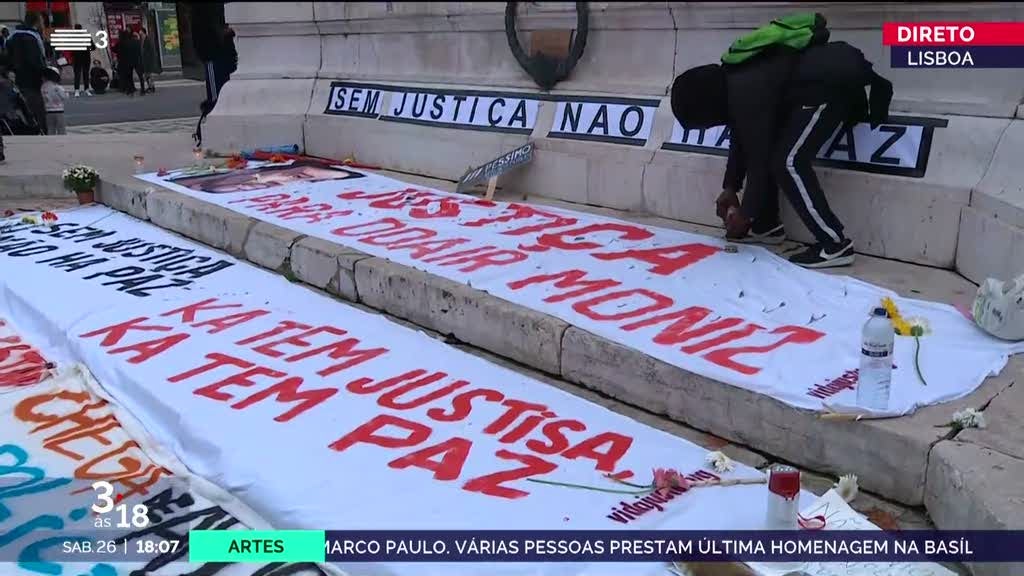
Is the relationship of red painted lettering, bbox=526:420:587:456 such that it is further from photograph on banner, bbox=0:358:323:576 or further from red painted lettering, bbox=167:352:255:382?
→ red painted lettering, bbox=167:352:255:382

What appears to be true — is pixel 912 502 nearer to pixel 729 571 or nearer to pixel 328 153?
pixel 729 571

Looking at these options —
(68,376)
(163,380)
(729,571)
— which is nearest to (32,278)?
(68,376)

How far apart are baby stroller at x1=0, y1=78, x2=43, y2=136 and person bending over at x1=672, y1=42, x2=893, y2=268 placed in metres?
10.0

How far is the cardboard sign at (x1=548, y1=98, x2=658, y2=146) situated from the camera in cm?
641

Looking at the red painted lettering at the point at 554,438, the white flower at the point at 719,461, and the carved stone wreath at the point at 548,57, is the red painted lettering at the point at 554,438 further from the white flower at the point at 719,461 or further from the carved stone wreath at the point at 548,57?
the carved stone wreath at the point at 548,57

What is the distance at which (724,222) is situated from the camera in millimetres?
5574

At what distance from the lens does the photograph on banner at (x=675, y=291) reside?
11.8ft

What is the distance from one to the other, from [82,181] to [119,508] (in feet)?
18.8

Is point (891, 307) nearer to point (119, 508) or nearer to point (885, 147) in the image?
point (885, 147)

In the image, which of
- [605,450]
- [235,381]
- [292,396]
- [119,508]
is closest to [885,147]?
[605,450]

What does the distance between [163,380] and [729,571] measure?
112 inches

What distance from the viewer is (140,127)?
Result: 1548 cm

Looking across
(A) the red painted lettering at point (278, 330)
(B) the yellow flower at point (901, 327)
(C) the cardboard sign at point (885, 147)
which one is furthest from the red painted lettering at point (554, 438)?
(C) the cardboard sign at point (885, 147)

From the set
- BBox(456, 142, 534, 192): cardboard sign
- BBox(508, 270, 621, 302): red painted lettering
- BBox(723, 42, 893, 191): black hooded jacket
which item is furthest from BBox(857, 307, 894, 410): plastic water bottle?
BBox(456, 142, 534, 192): cardboard sign
